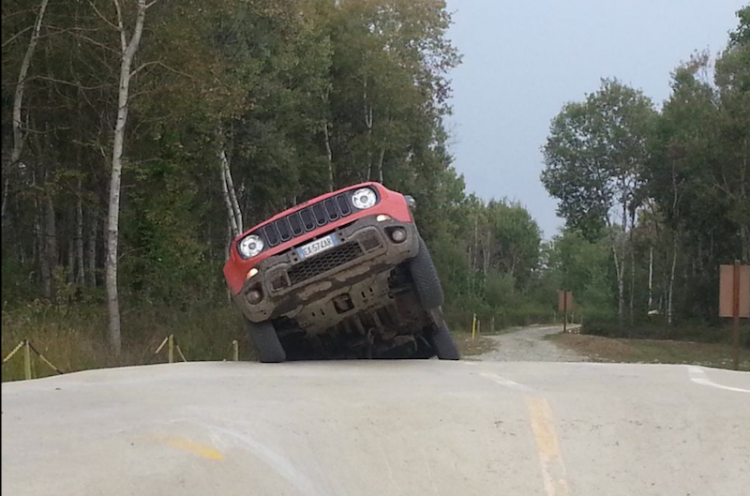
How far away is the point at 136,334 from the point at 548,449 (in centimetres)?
1267

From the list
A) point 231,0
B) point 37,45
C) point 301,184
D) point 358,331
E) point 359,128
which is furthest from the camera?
point 359,128

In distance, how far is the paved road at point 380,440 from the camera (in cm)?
525

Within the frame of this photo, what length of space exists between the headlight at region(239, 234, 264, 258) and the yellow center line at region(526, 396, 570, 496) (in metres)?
4.36

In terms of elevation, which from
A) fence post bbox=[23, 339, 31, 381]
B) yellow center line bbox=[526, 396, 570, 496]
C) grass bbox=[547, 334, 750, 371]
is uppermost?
fence post bbox=[23, 339, 31, 381]

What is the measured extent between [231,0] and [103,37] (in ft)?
13.4

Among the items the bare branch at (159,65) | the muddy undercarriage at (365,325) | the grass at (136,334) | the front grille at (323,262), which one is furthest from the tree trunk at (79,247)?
the front grille at (323,262)

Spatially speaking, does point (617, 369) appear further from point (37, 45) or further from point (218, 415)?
point (37, 45)

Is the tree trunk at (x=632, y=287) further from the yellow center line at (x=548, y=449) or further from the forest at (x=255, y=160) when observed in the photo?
the yellow center line at (x=548, y=449)

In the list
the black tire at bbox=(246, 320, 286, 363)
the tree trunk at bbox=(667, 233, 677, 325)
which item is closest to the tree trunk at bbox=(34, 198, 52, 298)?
the black tire at bbox=(246, 320, 286, 363)

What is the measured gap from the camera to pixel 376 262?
1033cm

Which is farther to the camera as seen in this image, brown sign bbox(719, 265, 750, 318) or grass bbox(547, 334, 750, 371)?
grass bbox(547, 334, 750, 371)

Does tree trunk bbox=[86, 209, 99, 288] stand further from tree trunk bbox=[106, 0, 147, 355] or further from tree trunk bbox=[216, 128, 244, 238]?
tree trunk bbox=[106, 0, 147, 355]

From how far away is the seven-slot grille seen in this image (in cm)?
1053

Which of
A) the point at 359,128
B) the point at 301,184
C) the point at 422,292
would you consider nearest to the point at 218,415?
the point at 422,292
